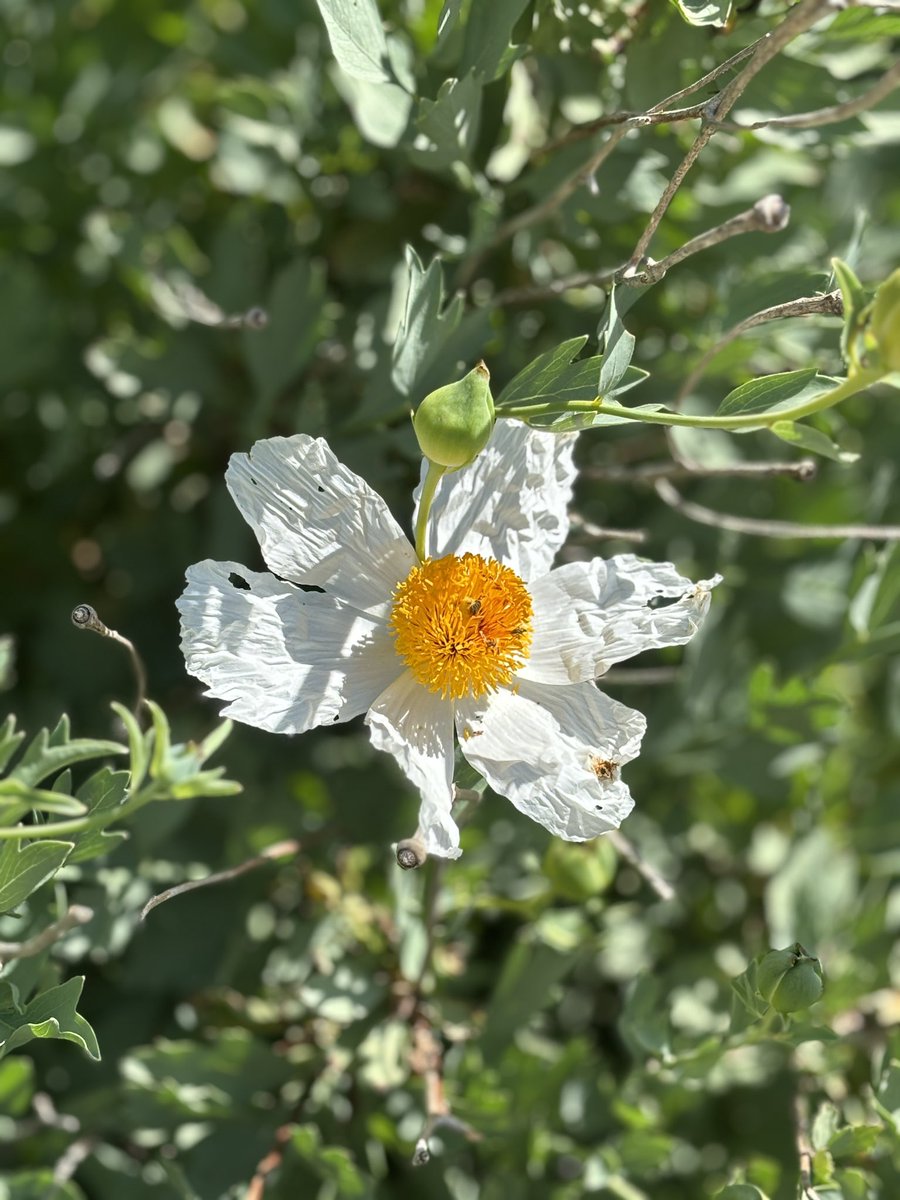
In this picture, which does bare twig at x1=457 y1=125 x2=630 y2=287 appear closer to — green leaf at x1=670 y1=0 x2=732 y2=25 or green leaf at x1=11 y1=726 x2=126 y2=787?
green leaf at x1=670 y1=0 x2=732 y2=25

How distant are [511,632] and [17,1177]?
0.63 meters

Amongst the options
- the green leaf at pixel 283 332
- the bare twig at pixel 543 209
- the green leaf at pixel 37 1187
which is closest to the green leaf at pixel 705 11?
the bare twig at pixel 543 209

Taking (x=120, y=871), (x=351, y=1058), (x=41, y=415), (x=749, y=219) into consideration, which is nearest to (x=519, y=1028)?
(x=351, y=1058)

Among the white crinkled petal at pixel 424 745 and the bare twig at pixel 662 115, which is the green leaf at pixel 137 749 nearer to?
the white crinkled petal at pixel 424 745

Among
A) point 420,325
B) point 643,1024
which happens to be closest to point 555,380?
point 420,325

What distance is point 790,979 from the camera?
0.86 meters

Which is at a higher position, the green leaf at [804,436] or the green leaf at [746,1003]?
the green leaf at [804,436]

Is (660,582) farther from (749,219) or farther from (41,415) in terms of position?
(41,415)

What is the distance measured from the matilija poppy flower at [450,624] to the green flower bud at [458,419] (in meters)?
0.13

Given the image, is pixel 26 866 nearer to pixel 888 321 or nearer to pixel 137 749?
pixel 137 749

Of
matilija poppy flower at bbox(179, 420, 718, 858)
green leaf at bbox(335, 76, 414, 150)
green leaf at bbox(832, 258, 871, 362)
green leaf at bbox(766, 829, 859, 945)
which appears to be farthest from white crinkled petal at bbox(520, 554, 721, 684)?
green leaf at bbox(766, 829, 859, 945)

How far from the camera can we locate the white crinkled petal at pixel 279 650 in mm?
837

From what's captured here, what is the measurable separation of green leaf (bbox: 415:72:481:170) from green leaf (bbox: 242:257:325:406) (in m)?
0.19

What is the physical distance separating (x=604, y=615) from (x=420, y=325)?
0.88 ft
